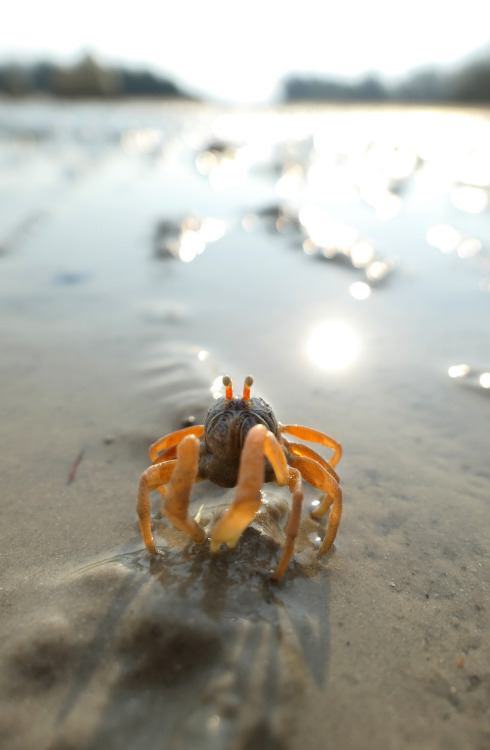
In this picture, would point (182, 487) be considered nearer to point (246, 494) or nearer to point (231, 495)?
point (246, 494)

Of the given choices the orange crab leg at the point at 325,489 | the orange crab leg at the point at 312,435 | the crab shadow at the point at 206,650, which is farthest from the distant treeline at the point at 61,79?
the crab shadow at the point at 206,650

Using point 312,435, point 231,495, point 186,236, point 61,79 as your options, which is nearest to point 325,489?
point 312,435

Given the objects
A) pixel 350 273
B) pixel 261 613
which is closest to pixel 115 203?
pixel 350 273

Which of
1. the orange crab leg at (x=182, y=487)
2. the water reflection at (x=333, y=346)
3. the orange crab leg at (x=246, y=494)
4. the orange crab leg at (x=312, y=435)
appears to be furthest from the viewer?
the water reflection at (x=333, y=346)

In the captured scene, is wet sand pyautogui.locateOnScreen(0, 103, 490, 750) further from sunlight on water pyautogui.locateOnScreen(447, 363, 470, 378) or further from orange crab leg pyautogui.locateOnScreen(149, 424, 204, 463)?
orange crab leg pyautogui.locateOnScreen(149, 424, 204, 463)

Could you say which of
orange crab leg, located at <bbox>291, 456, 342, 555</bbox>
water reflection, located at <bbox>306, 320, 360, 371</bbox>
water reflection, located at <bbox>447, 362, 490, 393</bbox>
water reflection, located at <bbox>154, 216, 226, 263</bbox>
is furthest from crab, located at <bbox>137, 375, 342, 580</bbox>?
water reflection, located at <bbox>154, 216, 226, 263</bbox>

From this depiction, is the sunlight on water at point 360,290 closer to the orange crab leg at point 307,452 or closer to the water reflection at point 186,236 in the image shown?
the water reflection at point 186,236

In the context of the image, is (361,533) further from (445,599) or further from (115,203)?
(115,203)
